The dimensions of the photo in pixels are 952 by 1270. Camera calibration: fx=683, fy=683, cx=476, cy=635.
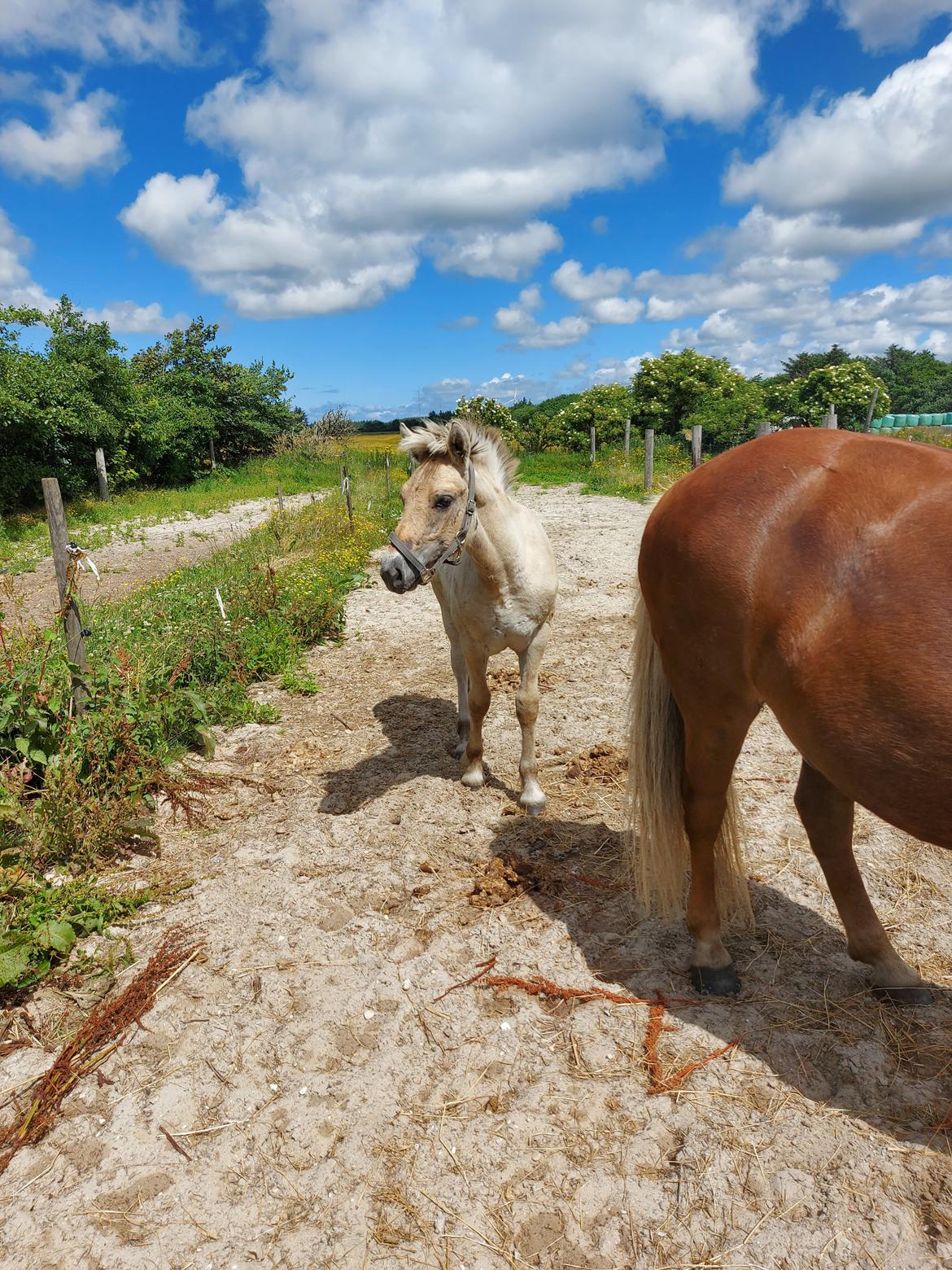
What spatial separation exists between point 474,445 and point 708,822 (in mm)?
2159

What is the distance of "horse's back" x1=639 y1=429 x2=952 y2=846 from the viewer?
1.76 m

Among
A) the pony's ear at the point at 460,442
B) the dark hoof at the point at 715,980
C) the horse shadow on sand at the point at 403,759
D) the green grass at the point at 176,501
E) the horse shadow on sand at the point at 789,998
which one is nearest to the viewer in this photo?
the horse shadow on sand at the point at 789,998

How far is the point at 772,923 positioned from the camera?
9.41 feet

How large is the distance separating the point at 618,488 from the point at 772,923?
16007mm

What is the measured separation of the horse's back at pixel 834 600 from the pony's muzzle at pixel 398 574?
4.02 feet

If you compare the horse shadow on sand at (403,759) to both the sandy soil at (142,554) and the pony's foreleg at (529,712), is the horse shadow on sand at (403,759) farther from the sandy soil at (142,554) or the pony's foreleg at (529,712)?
the sandy soil at (142,554)

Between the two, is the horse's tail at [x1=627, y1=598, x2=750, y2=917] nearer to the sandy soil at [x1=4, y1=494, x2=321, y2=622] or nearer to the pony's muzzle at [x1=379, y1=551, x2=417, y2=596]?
the pony's muzzle at [x1=379, y1=551, x2=417, y2=596]

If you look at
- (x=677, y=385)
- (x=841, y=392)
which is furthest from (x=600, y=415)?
(x=841, y=392)

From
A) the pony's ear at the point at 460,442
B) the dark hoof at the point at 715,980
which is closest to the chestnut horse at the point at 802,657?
the dark hoof at the point at 715,980

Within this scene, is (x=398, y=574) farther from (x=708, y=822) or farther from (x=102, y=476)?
(x=102, y=476)

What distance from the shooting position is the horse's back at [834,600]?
5.78 feet

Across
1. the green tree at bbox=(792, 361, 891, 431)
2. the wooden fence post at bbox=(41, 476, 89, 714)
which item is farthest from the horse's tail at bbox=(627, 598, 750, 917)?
the green tree at bbox=(792, 361, 891, 431)

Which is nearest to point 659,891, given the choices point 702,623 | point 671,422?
point 702,623

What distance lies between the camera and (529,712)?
3912mm
